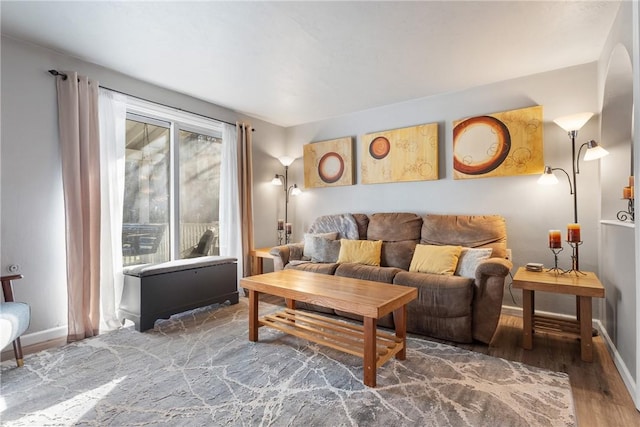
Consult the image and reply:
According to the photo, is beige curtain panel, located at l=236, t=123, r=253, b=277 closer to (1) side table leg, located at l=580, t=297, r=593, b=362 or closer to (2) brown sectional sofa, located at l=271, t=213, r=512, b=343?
(2) brown sectional sofa, located at l=271, t=213, r=512, b=343

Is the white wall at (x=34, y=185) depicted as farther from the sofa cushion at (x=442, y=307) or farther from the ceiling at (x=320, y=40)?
the sofa cushion at (x=442, y=307)

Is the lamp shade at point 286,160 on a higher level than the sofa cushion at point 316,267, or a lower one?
higher

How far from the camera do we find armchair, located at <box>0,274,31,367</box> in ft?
5.87

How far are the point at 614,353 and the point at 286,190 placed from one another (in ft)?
13.2

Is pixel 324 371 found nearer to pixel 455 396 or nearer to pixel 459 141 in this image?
pixel 455 396

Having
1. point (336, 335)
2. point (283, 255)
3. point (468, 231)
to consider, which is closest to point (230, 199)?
point (283, 255)

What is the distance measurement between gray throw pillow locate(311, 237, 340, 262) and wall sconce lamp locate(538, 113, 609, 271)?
2.14m

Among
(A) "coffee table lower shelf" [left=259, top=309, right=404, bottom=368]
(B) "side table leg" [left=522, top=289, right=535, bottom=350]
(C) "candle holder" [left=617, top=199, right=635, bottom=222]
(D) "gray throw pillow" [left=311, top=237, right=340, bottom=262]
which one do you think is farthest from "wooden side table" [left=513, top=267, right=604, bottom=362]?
(D) "gray throw pillow" [left=311, top=237, right=340, bottom=262]

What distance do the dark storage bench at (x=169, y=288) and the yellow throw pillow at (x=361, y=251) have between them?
1.39 metres

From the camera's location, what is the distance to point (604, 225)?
259cm

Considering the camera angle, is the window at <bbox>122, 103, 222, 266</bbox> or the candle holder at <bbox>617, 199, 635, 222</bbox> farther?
the window at <bbox>122, 103, 222, 266</bbox>

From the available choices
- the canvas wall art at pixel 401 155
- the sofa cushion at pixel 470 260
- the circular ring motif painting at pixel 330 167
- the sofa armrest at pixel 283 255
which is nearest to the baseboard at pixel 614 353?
the sofa cushion at pixel 470 260

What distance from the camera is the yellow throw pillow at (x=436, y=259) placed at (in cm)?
280

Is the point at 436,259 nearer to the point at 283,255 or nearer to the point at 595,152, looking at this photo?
the point at 595,152
